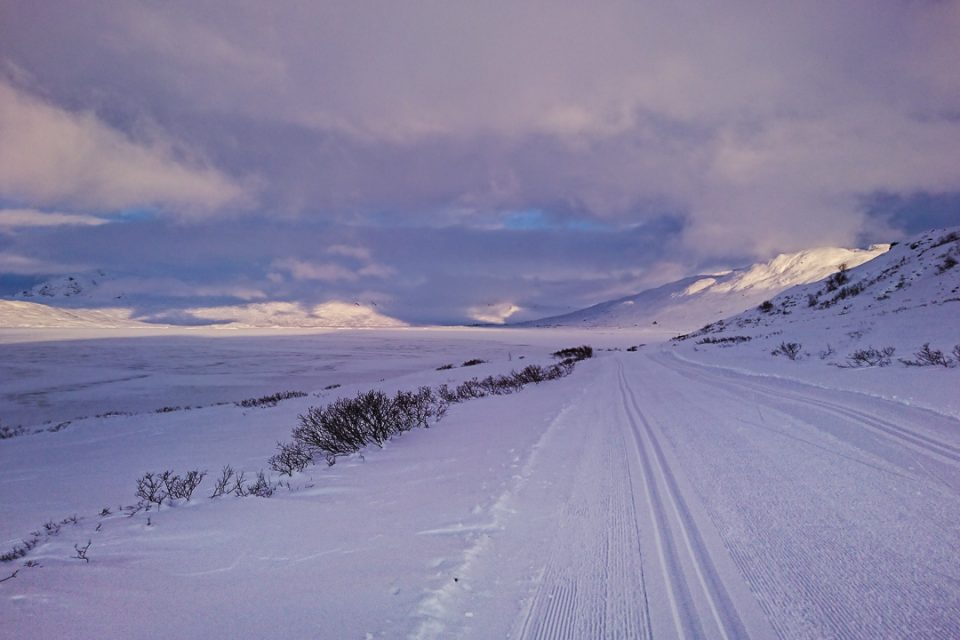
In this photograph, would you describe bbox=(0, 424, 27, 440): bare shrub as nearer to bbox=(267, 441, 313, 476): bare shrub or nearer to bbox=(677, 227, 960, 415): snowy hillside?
bbox=(267, 441, 313, 476): bare shrub

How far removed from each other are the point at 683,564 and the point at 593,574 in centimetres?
54

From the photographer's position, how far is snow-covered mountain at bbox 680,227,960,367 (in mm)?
10766

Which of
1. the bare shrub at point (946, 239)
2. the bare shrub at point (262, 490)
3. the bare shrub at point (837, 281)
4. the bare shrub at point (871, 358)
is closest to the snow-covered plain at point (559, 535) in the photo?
the bare shrub at point (262, 490)

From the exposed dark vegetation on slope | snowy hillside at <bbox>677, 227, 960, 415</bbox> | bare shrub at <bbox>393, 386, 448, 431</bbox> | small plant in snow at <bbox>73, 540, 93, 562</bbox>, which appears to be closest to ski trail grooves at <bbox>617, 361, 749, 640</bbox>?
small plant in snow at <bbox>73, 540, 93, 562</bbox>

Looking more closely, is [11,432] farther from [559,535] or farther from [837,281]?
[837,281]

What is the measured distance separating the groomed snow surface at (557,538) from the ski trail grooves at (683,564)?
0.01m

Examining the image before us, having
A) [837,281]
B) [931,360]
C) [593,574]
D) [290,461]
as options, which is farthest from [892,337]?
[837,281]

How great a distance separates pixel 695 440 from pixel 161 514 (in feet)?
19.0

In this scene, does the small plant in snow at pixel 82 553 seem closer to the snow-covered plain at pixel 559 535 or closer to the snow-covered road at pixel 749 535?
the snow-covered plain at pixel 559 535

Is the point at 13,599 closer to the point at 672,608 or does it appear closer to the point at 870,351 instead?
the point at 672,608

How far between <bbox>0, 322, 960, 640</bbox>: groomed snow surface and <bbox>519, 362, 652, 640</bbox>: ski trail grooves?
0.01 meters

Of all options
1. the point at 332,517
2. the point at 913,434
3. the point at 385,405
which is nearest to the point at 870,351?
the point at 913,434

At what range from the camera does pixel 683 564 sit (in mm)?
2582

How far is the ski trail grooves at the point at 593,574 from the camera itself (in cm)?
214
